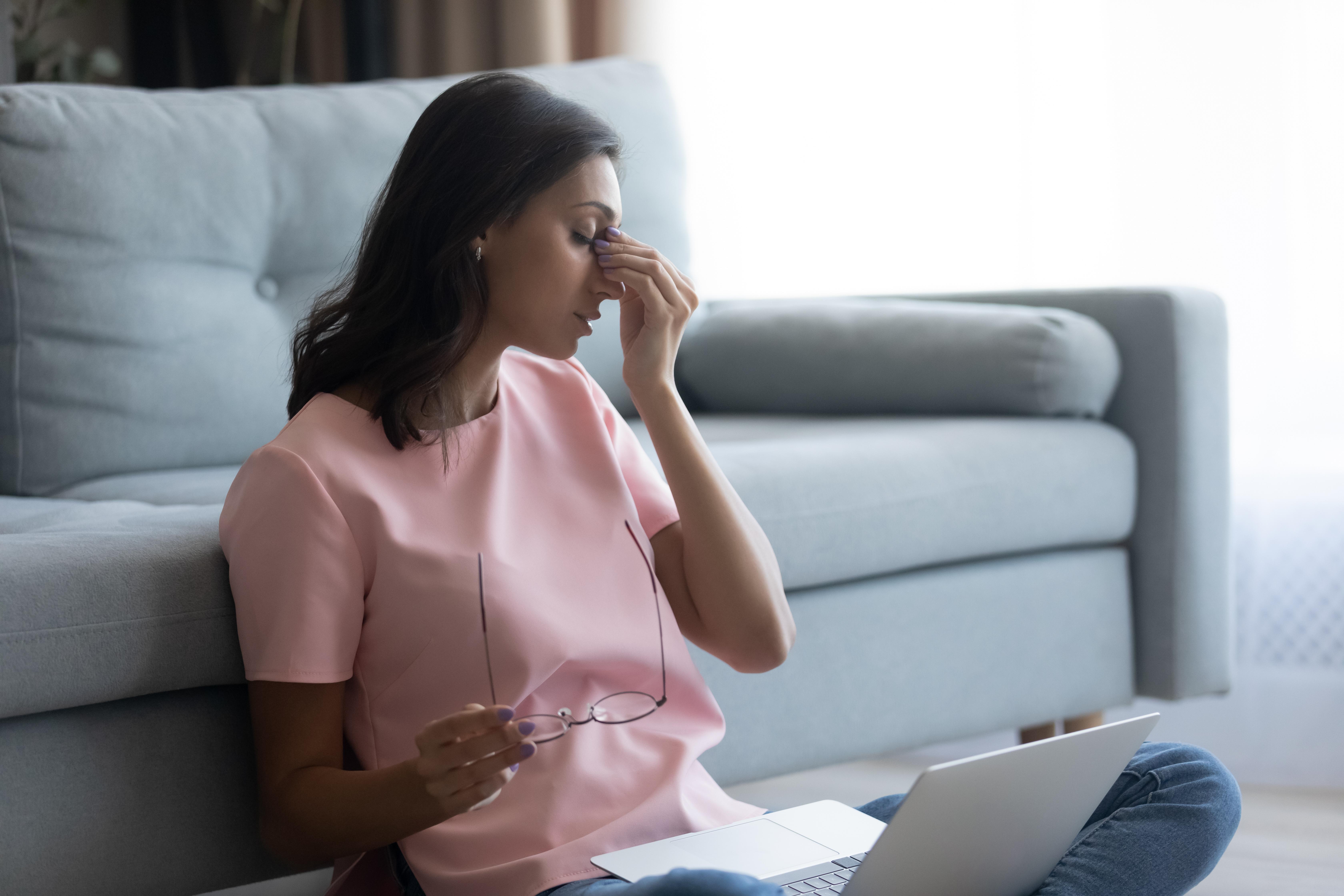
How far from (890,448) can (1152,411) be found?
16.6 inches

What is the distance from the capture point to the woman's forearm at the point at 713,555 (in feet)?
3.25

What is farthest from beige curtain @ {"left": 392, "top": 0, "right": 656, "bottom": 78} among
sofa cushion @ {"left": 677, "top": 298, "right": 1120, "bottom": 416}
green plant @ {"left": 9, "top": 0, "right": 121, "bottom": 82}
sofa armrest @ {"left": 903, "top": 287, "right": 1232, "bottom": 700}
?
sofa armrest @ {"left": 903, "top": 287, "right": 1232, "bottom": 700}

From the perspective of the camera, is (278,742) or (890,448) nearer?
(278,742)

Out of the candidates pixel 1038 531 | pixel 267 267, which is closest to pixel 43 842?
pixel 267 267

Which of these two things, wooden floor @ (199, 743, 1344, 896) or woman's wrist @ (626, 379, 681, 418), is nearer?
woman's wrist @ (626, 379, 681, 418)

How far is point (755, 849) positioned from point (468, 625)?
0.24 meters

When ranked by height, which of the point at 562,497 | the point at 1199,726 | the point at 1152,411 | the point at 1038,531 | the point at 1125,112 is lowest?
the point at 1199,726

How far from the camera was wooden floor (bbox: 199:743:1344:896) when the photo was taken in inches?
57.8

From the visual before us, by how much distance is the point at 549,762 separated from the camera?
900 millimetres

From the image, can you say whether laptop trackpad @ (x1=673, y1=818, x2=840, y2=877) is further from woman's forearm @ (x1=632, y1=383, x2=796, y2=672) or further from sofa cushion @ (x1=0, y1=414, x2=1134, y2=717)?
A: sofa cushion @ (x1=0, y1=414, x2=1134, y2=717)

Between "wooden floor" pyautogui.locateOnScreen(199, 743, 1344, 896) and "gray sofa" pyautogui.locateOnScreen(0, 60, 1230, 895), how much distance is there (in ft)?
0.69

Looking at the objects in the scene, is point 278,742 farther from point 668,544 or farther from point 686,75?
point 686,75

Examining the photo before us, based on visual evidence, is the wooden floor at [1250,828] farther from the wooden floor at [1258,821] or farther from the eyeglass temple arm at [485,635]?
the eyeglass temple arm at [485,635]

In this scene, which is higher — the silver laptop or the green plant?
the green plant
